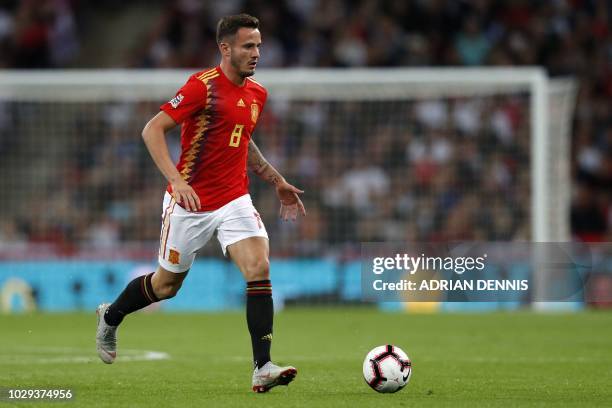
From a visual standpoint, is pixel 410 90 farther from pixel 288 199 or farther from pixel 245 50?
pixel 245 50

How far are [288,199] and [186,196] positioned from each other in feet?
3.76

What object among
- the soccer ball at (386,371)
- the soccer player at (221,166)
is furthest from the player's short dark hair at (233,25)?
the soccer ball at (386,371)

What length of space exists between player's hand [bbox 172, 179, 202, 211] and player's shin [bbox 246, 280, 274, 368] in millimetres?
595

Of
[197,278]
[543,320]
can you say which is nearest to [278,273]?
[197,278]

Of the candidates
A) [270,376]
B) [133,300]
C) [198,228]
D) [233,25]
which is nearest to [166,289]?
[133,300]

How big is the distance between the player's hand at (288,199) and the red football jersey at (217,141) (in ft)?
1.53

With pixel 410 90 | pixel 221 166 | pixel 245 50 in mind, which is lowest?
pixel 221 166

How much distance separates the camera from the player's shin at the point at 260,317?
24.3 ft

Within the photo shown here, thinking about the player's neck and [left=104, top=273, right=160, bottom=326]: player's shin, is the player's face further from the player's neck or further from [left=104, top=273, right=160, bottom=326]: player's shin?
[left=104, top=273, right=160, bottom=326]: player's shin

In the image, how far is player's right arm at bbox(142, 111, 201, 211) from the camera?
744 centimetres

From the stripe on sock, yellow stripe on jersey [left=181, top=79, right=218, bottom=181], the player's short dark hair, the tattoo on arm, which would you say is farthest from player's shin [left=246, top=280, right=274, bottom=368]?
the player's short dark hair

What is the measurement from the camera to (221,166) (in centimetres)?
790

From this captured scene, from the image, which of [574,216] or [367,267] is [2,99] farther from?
[574,216]

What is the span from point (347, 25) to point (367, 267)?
7.88 meters
